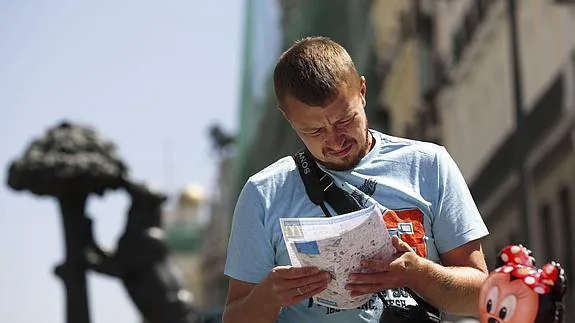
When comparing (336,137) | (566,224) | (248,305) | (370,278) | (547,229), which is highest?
(336,137)

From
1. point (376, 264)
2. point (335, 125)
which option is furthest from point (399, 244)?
point (335, 125)

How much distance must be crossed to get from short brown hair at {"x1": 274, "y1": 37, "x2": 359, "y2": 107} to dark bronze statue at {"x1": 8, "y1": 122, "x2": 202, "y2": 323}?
10125 millimetres

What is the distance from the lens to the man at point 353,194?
3932 millimetres

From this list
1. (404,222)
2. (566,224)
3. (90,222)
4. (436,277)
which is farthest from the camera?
(566,224)

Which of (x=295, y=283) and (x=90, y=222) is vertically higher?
(x=295, y=283)

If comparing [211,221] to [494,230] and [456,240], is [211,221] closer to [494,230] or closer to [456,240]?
[494,230]

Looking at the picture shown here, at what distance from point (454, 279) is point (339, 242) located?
33 centimetres

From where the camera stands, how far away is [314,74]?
3.93 m

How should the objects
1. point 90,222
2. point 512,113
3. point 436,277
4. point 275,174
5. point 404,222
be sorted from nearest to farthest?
point 436,277
point 404,222
point 275,174
point 90,222
point 512,113

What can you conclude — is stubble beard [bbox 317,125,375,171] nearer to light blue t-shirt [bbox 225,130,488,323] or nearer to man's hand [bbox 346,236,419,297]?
light blue t-shirt [bbox 225,130,488,323]

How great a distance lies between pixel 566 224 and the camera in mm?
34969

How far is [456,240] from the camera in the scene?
4148 millimetres

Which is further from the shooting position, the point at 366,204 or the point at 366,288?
the point at 366,204

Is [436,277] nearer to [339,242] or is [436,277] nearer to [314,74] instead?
[339,242]
